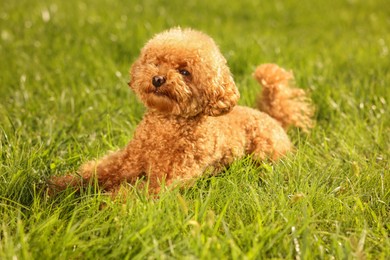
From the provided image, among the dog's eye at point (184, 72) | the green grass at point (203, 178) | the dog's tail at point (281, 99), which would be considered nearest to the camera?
the green grass at point (203, 178)

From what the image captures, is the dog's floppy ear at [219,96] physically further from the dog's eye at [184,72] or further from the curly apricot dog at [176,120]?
the dog's eye at [184,72]

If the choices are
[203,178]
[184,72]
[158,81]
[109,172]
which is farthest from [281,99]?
[109,172]

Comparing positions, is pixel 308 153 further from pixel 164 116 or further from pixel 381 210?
pixel 164 116

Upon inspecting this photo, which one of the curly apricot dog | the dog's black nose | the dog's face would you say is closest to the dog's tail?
the curly apricot dog

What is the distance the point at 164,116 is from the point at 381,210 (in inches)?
A: 53.5

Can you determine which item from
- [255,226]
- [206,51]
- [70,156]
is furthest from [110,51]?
[255,226]

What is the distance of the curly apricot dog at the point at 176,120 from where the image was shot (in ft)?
9.80

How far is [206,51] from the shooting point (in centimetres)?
308

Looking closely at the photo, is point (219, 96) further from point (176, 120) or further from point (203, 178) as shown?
point (203, 178)

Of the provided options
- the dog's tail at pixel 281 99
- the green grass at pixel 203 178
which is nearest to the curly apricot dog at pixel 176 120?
the green grass at pixel 203 178

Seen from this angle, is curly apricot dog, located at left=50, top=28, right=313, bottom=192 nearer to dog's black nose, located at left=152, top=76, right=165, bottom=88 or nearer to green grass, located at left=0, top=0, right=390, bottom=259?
dog's black nose, located at left=152, top=76, right=165, bottom=88

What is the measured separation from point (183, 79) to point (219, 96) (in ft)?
0.76

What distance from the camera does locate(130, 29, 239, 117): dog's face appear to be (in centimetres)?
295

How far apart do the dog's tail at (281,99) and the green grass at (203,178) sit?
0.18m
